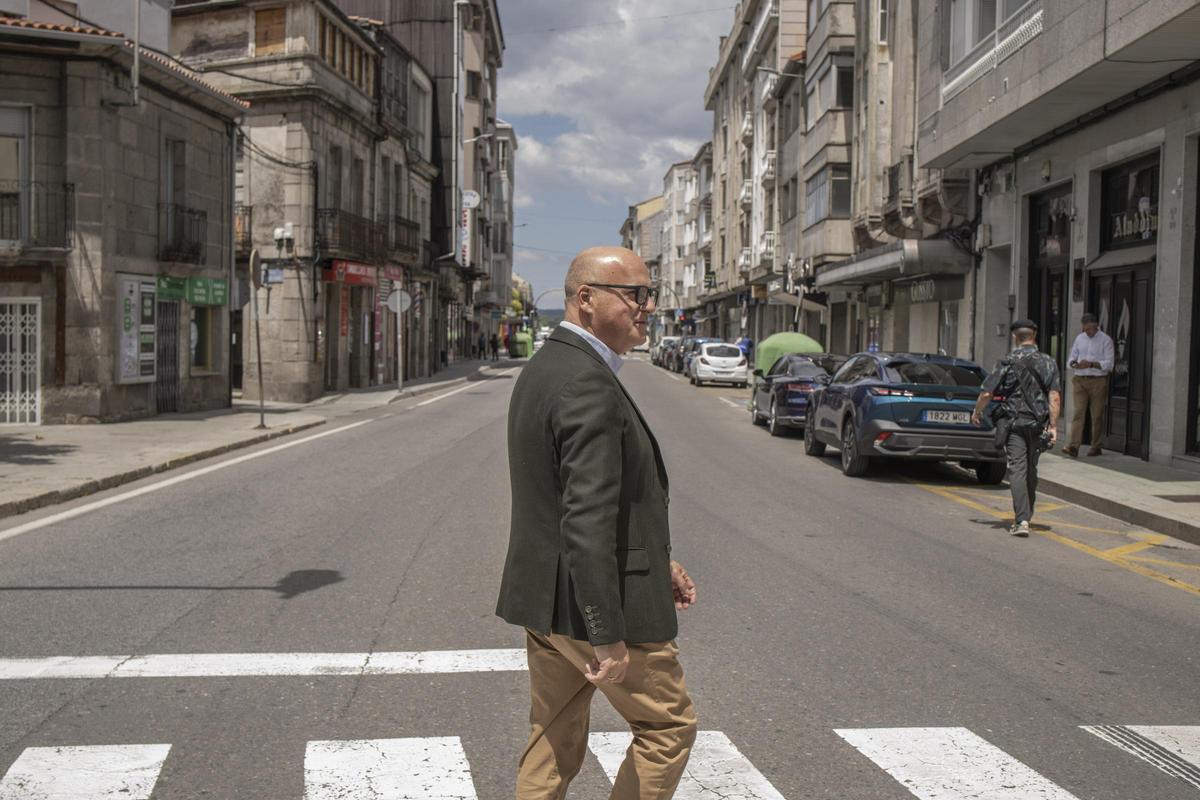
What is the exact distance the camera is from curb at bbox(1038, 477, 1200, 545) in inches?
396

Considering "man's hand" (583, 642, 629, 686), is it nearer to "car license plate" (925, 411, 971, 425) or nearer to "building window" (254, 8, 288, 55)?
"car license plate" (925, 411, 971, 425)

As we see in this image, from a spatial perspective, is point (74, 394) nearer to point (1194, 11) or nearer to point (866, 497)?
point (866, 497)

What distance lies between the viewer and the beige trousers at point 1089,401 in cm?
1555

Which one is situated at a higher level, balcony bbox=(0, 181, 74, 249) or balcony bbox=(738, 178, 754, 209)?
balcony bbox=(738, 178, 754, 209)

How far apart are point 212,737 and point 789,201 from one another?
150ft

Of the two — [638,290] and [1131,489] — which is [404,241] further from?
[638,290]

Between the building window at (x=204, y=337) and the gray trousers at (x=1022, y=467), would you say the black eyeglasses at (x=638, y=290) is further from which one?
the building window at (x=204, y=337)

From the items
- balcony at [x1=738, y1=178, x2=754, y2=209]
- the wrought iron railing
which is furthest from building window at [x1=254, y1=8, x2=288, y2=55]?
balcony at [x1=738, y1=178, x2=754, y2=209]

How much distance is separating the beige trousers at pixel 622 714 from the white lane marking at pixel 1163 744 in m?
2.24

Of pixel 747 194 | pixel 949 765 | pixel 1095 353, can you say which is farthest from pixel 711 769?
pixel 747 194

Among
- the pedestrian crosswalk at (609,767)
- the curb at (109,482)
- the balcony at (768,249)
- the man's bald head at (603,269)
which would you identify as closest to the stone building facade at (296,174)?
the curb at (109,482)

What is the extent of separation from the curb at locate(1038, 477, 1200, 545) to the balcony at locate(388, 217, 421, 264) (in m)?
27.4

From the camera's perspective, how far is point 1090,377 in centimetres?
1548

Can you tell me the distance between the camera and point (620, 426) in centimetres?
294
